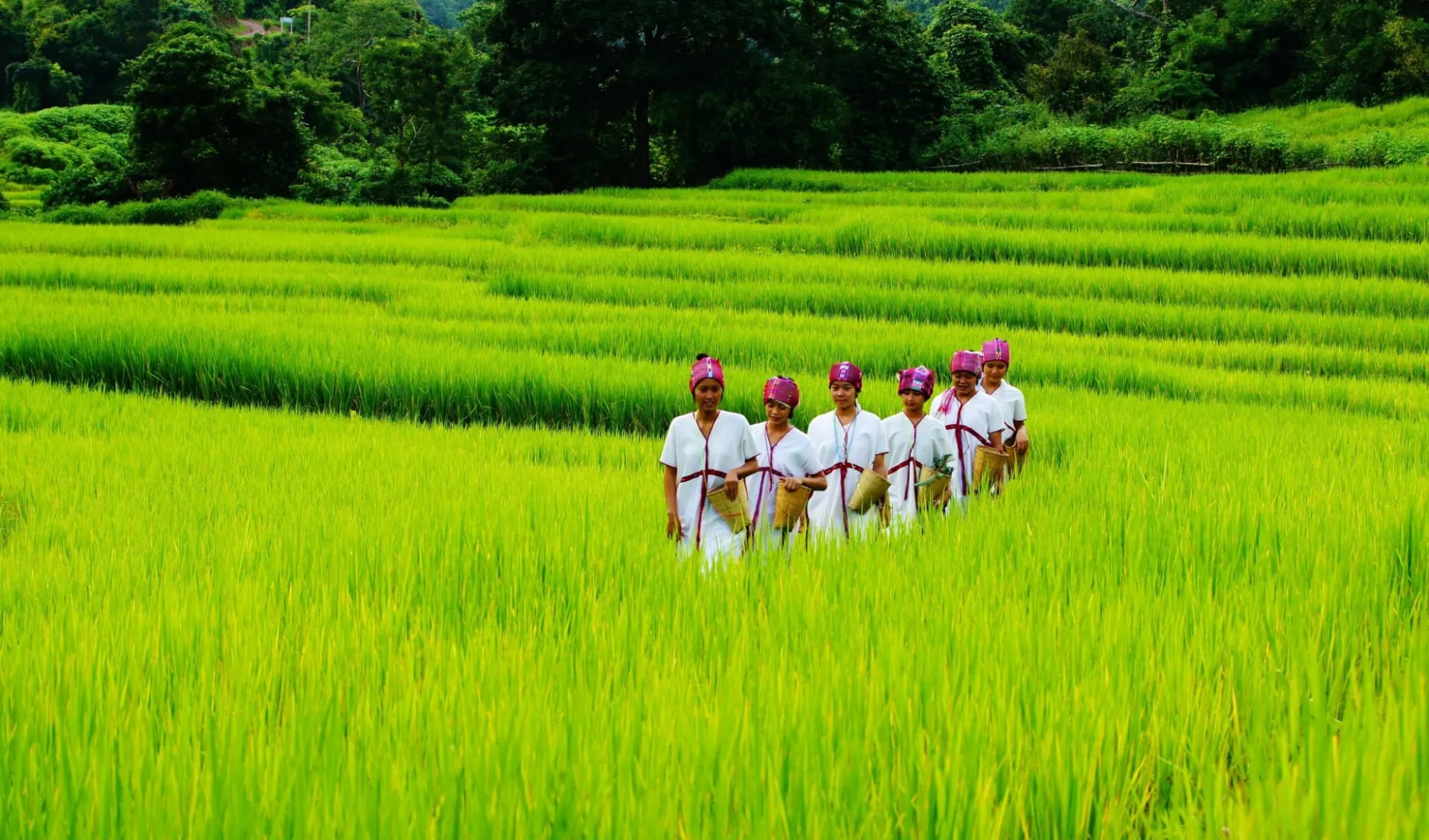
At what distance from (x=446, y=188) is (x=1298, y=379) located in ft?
74.0

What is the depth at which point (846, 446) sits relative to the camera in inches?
185

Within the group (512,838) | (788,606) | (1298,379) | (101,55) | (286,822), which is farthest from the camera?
(101,55)

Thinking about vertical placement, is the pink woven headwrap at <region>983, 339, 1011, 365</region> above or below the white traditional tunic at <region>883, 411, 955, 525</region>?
above

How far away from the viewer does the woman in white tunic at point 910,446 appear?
4980 mm

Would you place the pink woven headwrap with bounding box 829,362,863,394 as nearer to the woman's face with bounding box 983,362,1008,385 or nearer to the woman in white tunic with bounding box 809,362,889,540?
the woman in white tunic with bounding box 809,362,889,540

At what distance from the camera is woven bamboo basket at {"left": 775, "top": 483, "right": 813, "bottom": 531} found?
4.24m

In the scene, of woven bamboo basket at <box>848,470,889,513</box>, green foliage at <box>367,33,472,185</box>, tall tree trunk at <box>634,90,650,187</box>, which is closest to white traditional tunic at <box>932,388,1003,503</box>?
woven bamboo basket at <box>848,470,889,513</box>

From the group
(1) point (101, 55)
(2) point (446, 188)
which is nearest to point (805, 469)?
(2) point (446, 188)

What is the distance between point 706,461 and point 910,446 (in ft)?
3.72

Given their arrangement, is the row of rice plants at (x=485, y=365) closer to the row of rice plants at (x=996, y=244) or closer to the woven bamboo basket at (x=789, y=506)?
the woven bamboo basket at (x=789, y=506)

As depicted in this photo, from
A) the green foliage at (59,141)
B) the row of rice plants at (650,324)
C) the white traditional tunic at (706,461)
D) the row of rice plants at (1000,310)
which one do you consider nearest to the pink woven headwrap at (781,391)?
the white traditional tunic at (706,461)

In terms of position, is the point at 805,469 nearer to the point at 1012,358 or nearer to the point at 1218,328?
the point at 1012,358

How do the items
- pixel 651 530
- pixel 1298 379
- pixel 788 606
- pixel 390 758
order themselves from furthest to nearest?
pixel 1298 379
pixel 651 530
pixel 788 606
pixel 390 758

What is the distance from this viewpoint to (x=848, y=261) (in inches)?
590
